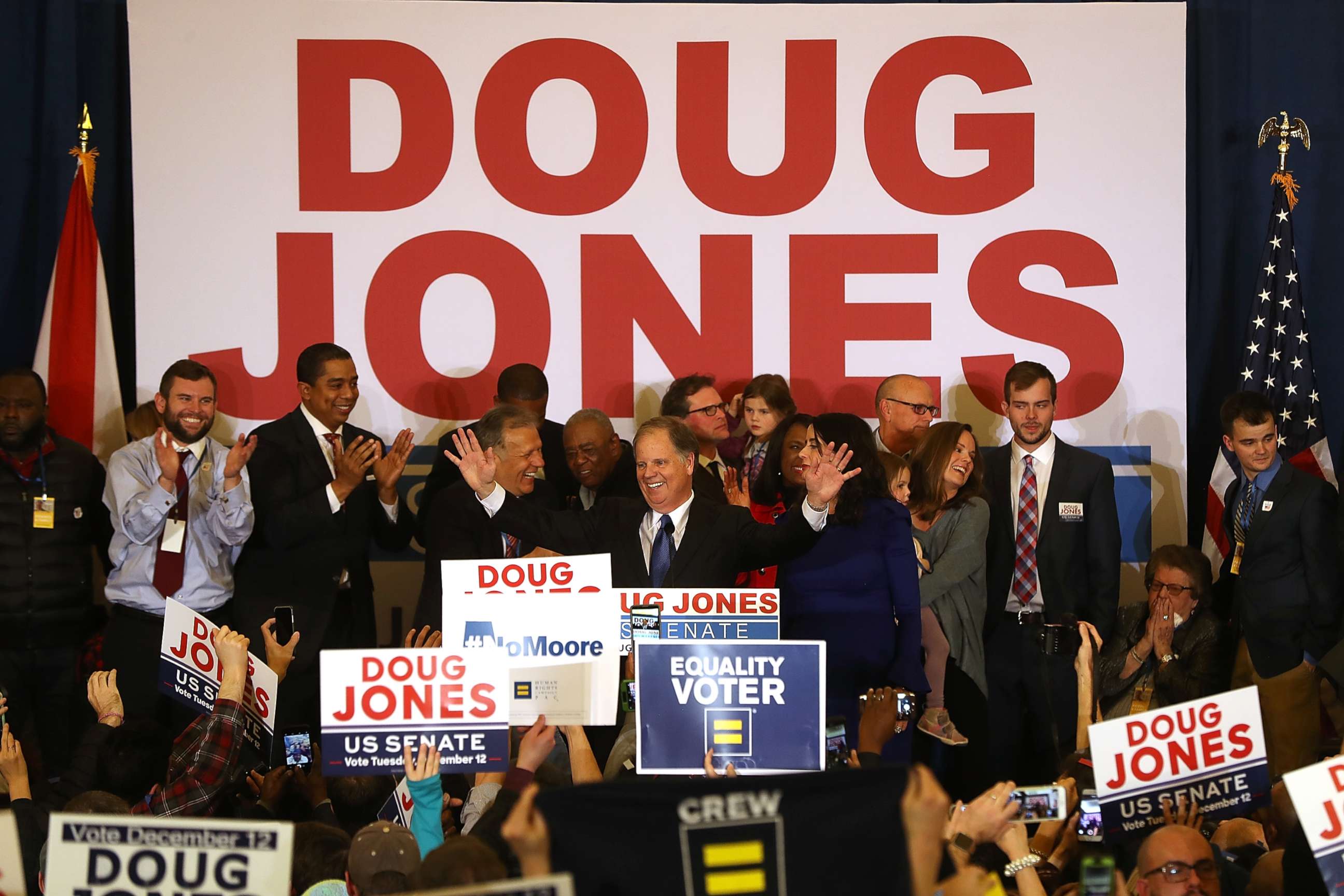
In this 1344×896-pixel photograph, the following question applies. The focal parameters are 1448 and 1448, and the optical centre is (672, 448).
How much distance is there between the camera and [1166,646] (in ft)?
18.3

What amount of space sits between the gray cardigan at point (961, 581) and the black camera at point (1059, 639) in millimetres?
354

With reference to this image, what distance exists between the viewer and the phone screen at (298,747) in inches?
170

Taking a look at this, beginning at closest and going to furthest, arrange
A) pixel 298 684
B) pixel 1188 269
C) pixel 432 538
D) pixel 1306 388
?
pixel 432 538 → pixel 298 684 → pixel 1306 388 → pixel 1188 269

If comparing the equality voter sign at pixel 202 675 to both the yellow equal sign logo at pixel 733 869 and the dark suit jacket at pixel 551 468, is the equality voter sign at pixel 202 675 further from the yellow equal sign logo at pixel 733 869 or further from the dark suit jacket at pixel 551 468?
the yellow equal sign logo at pixel 733 869

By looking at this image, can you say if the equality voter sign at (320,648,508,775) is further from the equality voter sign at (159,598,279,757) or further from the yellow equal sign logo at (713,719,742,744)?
the yellow equal sign logo at (713,719,742,744)

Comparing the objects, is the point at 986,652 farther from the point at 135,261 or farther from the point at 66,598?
the point at 135,261

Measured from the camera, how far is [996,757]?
5.97m

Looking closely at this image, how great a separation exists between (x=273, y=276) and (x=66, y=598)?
73.8 inches

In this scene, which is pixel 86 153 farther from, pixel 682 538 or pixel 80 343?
pixel 682 538

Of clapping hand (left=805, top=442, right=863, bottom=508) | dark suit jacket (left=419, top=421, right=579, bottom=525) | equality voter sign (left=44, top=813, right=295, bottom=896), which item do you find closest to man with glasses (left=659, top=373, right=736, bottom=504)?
dark suit jacket (left=419, top=421, right=579, bottom=525)

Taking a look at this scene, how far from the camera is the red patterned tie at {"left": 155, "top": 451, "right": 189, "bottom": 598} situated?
222 inches

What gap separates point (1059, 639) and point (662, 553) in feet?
5.18

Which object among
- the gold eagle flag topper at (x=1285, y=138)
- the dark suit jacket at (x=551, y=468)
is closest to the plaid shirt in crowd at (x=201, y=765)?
the dark suit jacket at (x=551, y=468)

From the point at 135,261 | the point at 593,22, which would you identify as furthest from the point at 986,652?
the point at 135,261
